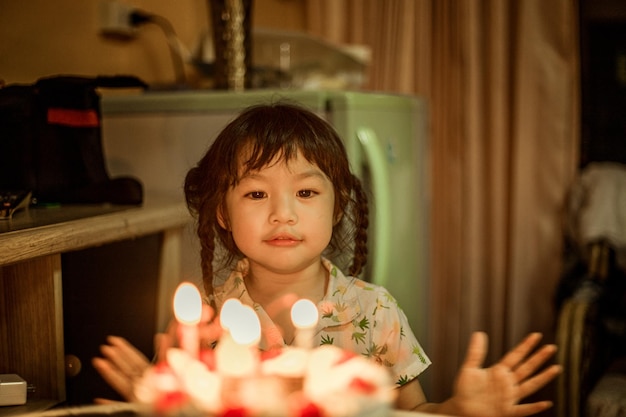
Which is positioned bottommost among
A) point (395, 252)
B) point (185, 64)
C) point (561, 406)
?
point (561, 406)

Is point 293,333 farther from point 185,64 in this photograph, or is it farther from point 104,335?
point 185,64

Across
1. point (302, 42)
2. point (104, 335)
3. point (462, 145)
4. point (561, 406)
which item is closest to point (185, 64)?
point (302, 42)

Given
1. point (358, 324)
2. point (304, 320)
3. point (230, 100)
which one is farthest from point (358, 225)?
point (230, 100)

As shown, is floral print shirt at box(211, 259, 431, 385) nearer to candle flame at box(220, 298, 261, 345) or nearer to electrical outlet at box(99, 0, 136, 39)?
candle flame at box(220, 298, 261, 345)

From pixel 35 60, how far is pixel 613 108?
176 centimetres

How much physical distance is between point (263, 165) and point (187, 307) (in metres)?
0.24

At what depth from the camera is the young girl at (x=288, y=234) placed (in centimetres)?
87

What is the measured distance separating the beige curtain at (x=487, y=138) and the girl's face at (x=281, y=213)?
4.73ft

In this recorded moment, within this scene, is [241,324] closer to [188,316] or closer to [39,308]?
[188,316]

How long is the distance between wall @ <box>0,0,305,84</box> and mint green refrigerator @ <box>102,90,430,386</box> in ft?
0.57

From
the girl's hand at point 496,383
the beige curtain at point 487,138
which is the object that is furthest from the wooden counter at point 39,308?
the beige curtain at point 487,138

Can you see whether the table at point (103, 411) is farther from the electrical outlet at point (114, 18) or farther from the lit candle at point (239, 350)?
the electrical outlet at point (114, 18)

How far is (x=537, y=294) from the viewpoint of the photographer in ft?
7.35

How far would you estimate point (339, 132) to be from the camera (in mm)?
1475
